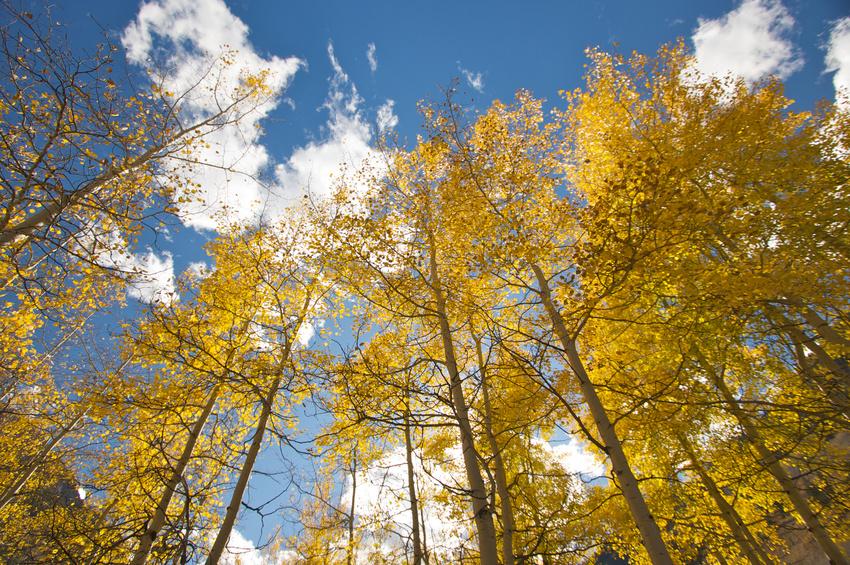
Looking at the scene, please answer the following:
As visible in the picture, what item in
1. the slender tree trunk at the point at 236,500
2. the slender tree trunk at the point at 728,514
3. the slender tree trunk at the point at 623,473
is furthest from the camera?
the slender tree trunk at the point at 728,514

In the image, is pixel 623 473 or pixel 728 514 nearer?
pixel 623 473

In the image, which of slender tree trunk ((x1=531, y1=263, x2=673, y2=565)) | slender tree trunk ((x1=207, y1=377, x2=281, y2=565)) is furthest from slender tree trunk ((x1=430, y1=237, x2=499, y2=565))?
slender tree trunk ((x1=207, y1=377, x2=281, y2=565))

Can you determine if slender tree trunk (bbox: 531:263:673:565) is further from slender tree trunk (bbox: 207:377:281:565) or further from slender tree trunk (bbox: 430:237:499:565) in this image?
slender tree trunk (bbox: 207:377:281:565)

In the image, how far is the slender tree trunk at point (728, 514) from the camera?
7.18 meters

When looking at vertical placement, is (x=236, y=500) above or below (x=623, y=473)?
above

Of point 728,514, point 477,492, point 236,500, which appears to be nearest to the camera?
point 477,492

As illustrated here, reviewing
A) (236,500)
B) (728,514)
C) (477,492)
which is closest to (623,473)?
A: (477,492)

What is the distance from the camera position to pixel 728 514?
7.35 meters

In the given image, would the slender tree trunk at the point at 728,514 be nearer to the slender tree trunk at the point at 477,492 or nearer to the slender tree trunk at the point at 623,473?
the slender tree trunk at the point at 623,473

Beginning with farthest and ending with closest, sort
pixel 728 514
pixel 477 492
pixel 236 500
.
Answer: pixel 728 514 < pixel 236 500 < pixel 477 492

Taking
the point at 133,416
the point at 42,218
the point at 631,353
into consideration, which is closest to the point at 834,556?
the point at 631,353

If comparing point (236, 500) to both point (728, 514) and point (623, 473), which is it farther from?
point (728, 514)

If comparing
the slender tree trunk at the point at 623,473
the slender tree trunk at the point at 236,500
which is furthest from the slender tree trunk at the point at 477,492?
the slender tree trunk at the point at 236,500

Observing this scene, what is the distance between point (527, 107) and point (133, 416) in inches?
387
